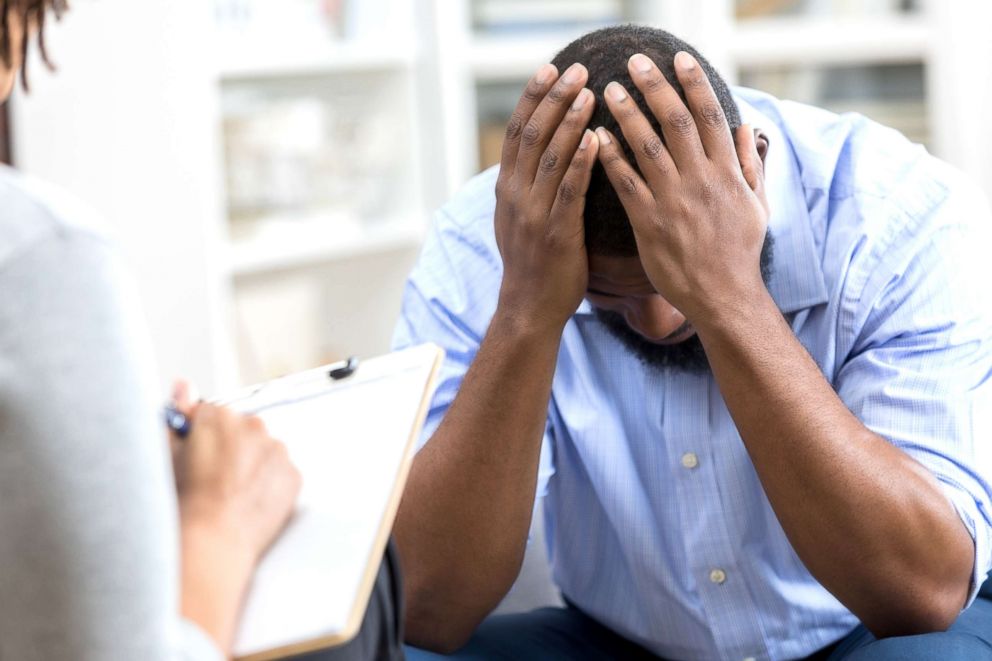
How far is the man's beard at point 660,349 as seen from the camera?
1.30 m

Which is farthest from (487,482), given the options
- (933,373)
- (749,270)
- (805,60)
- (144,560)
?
(805,60)

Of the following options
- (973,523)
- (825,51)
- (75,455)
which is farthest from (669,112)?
(825,51)

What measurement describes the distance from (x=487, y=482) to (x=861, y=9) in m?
A: 2.10

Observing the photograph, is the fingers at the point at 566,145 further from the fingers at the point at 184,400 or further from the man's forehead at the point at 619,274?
the fingers at the point at 184,400

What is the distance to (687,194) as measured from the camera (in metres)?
1.10

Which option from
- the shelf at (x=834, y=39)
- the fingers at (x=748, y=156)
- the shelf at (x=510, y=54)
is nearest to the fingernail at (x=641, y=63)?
the fingers at (x=748, y=156)

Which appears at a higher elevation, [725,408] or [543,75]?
[543,75]

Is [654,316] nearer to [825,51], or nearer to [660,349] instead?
[660,349]

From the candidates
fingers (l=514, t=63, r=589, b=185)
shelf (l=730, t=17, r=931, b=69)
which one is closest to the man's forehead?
fingers (l=514, t=63, r=589, b=185)

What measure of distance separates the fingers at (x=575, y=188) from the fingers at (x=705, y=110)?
0.29ft

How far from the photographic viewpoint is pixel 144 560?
0.69 meters

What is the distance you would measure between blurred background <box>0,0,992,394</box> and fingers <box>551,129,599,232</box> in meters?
1.22

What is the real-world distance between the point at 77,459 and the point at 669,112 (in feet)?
1.99

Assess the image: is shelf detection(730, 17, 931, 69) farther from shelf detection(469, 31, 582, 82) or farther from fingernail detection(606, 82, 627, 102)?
fingernail detection(606, 82, 627, 102)
